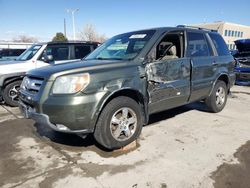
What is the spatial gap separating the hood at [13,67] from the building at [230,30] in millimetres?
58539

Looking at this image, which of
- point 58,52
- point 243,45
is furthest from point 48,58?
point 243,45

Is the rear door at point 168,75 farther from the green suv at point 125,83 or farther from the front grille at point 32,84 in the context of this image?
the front grille at point 32,84

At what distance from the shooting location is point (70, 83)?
10.7ft

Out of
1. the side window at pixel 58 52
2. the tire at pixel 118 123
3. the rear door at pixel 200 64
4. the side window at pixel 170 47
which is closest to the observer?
the tire at pixel 118 123

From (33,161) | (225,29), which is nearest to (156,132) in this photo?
(33,161)

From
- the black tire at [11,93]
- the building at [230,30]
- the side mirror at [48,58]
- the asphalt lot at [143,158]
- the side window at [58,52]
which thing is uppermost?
the building at [230,30]

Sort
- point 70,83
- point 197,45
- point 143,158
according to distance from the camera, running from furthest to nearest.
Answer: point 197,45
point 143,158
point 70,83

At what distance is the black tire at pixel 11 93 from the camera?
673 centimetres

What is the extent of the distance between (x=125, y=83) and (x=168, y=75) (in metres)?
1.01

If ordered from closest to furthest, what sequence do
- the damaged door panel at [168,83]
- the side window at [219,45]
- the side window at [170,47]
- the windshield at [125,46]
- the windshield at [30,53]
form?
the damaged door panel at [168,83] → the windshield at [125,46] → the side window at [170,47] → the side window at [219,45] → the windshield at [30,53]

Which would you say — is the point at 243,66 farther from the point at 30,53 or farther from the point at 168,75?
the point at 30,53

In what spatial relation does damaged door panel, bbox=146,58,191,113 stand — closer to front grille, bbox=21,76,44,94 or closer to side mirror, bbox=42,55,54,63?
front grille, bbox=21,76,44,94

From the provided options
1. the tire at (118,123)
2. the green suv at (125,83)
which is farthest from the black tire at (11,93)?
the tire at (118,123)

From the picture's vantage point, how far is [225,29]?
60938mm
